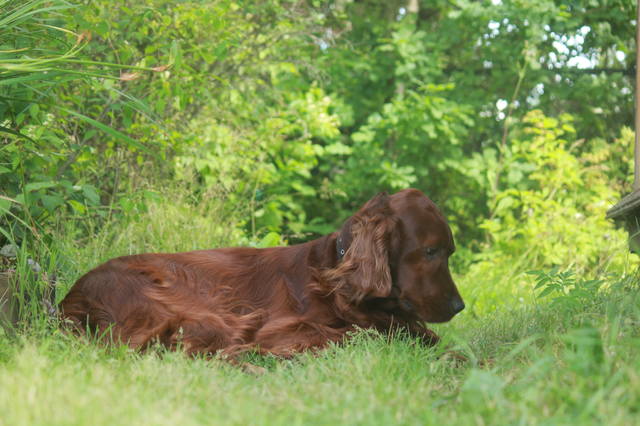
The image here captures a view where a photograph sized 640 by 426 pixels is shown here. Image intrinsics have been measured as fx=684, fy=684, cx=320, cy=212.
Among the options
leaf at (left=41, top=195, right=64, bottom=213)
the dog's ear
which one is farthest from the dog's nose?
leaf at (left=41, top=195, right=64, bottom=213)

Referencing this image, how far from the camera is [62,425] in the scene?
57.0 inches

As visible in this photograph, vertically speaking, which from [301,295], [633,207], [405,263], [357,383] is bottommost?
[301,295]

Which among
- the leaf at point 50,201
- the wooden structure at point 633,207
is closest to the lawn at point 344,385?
the leaf at point 50,201

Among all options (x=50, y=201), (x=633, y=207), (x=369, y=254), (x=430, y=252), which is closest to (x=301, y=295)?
(x=369, y=254)

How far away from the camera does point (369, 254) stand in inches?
104

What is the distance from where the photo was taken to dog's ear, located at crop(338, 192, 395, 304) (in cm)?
264

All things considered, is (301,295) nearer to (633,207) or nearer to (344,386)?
(344,386)

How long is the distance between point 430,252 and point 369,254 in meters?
0.25

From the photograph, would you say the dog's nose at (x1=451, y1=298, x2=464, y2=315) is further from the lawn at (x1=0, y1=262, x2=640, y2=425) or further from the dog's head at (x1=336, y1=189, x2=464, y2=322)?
the lawn at (x1=0, y1=262, x2=640, y2=425)

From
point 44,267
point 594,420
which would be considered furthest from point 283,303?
point 594,420

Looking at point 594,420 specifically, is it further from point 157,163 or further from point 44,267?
point 157,163

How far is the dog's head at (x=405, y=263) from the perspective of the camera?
2652 mm

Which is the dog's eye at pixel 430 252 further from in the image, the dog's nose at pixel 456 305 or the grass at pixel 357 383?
the grass at pixel 357 383

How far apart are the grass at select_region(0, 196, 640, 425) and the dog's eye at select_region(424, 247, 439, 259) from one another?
1.11 ft
